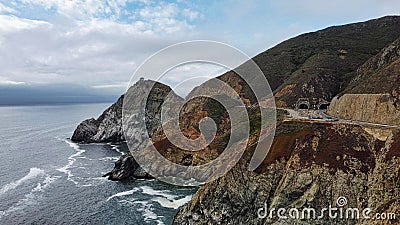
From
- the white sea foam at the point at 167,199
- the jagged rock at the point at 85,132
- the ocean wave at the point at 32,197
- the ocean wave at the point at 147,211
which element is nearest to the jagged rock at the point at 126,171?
the white sea foam at the point at 167,199

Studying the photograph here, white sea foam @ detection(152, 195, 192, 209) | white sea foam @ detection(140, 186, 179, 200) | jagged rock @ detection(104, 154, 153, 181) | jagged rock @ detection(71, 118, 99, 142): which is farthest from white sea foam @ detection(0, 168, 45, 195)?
jagged rock @ detection(71, 118, 99, 142)

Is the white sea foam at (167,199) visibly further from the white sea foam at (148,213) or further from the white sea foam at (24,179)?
the white sea foam at (24,179)

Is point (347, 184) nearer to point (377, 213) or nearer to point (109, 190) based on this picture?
point (377, 213)

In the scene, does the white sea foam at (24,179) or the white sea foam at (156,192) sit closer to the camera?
the white sea foam at (156,192)

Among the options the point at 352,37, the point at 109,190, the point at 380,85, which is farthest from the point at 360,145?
the point at 352,37

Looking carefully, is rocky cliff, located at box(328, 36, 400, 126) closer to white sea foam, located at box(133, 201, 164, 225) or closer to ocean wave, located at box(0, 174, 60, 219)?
white sea foam, located at box(133, 201, 164, 225)

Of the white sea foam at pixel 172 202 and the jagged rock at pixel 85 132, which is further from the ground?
the jagged rock at pixel 85 132

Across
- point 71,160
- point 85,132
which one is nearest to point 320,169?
point 71,160
